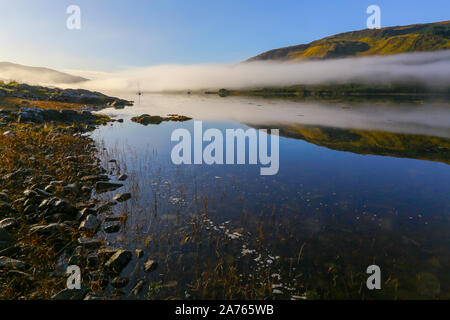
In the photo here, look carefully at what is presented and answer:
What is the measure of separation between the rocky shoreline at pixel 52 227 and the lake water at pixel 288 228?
2.95 ft

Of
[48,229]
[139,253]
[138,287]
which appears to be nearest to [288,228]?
[139,253]

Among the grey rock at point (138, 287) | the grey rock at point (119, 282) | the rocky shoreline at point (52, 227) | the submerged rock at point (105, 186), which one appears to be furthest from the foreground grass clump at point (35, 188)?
the grey rock at point (138, 287)

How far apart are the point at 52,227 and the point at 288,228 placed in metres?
10.9

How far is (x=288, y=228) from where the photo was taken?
11930mm

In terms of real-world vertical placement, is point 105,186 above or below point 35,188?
below

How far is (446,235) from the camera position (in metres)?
11.5

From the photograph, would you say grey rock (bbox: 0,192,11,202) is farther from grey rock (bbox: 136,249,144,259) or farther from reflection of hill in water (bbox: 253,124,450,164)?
reflection of hill in water (bbox: 253,124,450,164)

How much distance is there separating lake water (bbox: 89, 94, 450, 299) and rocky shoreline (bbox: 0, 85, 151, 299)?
0.90 metres

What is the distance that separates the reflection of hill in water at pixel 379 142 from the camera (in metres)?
26.7

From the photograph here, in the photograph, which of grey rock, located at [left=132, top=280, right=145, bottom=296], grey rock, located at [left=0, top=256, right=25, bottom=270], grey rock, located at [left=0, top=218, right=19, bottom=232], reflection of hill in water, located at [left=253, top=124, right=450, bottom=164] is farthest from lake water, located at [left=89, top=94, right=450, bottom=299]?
grey rock, located at [left=0, top=218, right=19, bottom=232]

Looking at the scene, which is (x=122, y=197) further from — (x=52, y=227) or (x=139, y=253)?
(x=139, y=253)
